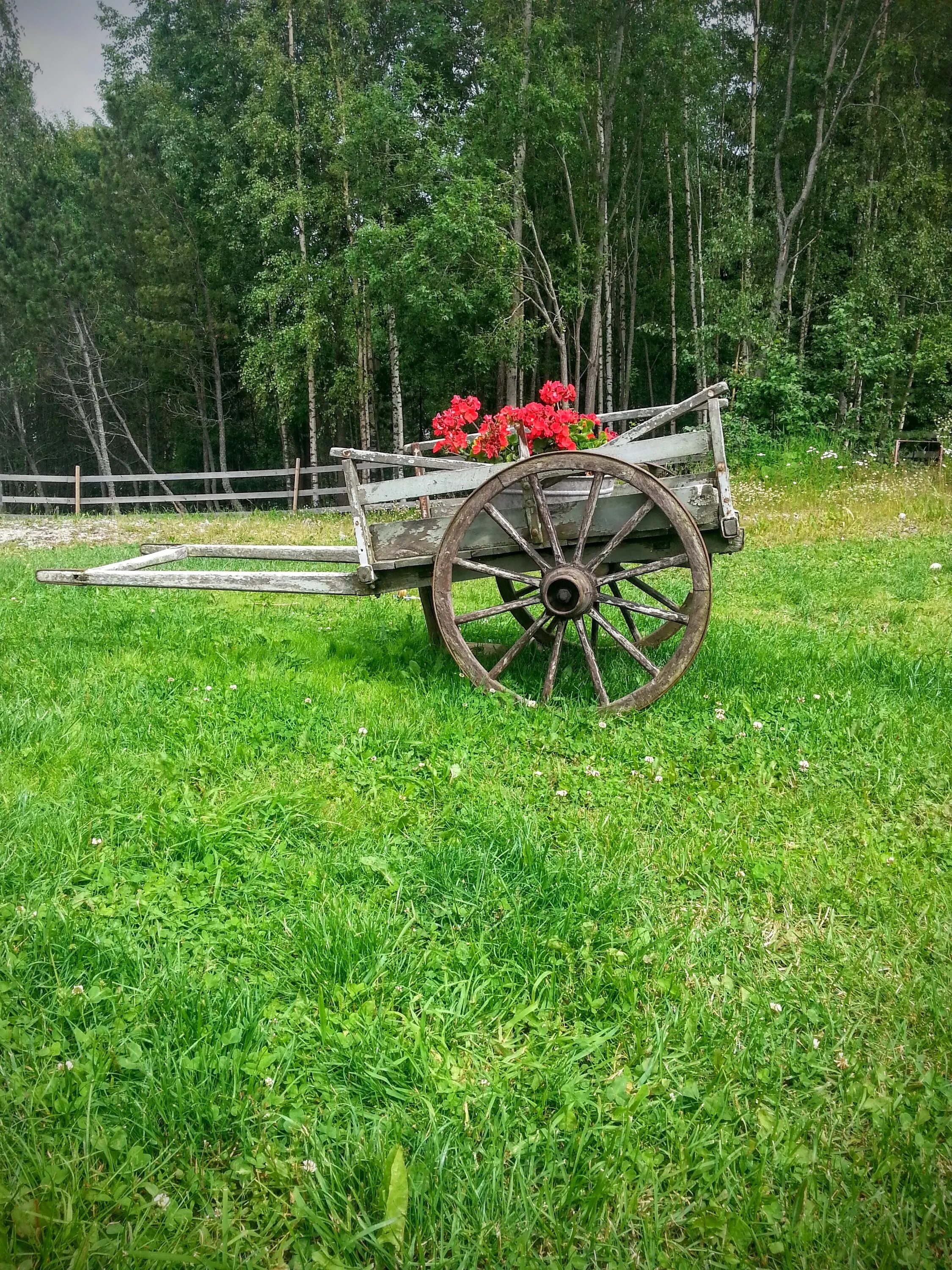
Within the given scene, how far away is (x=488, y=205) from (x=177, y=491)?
22.8 m

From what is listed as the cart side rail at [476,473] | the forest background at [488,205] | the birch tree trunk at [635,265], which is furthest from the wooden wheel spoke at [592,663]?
the birch tree trunk at [635,265]

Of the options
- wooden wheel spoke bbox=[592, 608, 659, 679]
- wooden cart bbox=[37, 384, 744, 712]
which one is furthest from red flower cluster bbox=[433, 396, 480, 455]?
wooden wheel spoke bbox=[592, 608, 659, 679]

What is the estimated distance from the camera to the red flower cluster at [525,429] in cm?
427

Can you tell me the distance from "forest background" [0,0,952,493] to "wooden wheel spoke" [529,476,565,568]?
1293 cm

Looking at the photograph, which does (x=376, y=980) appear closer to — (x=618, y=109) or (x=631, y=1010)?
(x=631, y=1010)

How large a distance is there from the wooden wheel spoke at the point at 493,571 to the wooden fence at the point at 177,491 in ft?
23.3

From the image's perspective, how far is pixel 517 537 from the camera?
12.5 ft

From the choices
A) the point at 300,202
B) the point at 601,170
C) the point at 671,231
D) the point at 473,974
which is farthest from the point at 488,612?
the point at 671,231

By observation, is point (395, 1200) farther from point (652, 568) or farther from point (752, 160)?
point (752, 160)

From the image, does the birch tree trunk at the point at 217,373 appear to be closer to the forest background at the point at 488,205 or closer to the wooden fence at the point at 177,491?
the forest background at the point at 488,205

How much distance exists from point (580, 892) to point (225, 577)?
260 centimetres

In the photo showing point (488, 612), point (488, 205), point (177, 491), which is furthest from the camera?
point (177, 491)

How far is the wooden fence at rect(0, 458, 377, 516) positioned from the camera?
19.7m

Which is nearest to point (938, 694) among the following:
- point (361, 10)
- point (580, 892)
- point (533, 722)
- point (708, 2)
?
point (533, 722)
